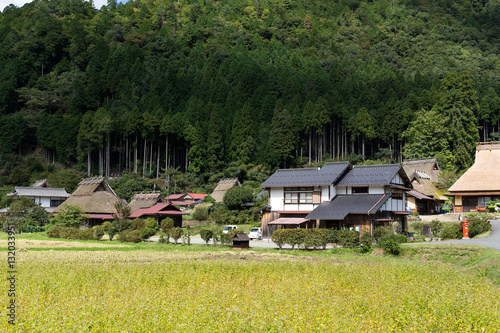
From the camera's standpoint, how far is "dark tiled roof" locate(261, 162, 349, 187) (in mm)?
33606

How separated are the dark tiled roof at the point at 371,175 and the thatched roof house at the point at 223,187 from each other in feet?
83.1

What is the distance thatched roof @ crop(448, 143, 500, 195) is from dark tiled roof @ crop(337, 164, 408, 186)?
34.3 feet

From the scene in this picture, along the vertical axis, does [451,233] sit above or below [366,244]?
above

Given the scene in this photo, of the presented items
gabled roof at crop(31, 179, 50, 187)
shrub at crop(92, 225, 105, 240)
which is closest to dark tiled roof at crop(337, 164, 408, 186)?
shrub at crop(92, 225, 105, 240)

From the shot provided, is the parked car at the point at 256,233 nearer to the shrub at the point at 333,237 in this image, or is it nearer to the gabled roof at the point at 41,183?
the shrub at the point at 333,237

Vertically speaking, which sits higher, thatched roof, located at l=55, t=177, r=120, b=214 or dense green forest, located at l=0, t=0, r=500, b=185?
dense green forest, located at l=0, t=0, r=500, b=185

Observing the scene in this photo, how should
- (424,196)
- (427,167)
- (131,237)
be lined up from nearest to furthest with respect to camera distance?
(131,237), (424,196), (427,167)

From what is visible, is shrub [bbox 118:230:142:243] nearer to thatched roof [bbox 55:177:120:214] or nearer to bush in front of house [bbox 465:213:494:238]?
thatched roof [bbox 55:177:120:214]

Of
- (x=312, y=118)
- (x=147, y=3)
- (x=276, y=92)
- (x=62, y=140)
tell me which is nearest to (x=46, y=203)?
(x=62, y=140)

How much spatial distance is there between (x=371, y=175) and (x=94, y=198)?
90.5ft

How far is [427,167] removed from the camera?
53.1 meters

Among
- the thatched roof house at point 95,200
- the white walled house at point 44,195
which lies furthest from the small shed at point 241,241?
the white walled house at point 44,195

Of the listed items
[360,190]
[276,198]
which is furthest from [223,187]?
[360,190]

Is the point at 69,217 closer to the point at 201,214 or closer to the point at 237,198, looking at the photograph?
the point at 201,214
